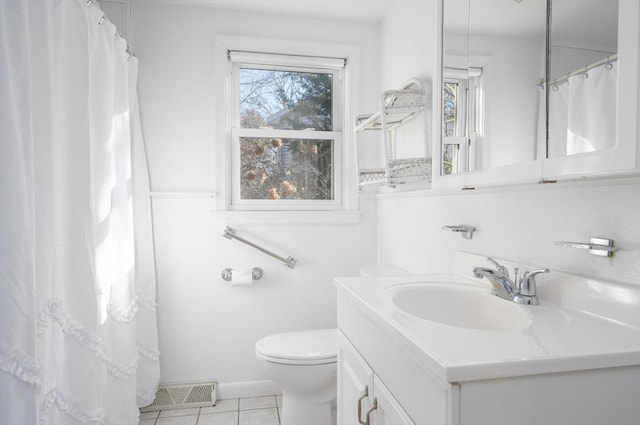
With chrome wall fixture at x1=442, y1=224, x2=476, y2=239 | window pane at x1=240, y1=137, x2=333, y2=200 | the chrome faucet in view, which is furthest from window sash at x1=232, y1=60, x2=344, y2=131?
the chrome faucet

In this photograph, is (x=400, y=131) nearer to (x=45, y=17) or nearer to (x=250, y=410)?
(x=45, y=17)

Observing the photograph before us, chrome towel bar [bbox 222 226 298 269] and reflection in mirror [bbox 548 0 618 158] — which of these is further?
chrome towel bar [bbox 222 226 298 269]

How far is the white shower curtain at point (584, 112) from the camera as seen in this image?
0.68 meters

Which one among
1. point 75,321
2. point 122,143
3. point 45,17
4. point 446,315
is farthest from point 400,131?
point 75,321

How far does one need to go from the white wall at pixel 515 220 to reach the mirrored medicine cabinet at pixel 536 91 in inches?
6.4

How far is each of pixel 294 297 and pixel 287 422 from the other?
26.6 inches

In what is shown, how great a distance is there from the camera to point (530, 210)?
108 cm

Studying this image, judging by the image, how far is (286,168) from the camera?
2.27 m

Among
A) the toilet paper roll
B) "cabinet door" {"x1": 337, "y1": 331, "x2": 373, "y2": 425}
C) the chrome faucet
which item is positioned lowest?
"cabinet door" {"x1": 337, "y1": 331, "x2": 373, "y2": 425}

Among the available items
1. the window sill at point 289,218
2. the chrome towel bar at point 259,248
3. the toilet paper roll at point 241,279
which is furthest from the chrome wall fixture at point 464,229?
the toilet paper roll at point 241,279

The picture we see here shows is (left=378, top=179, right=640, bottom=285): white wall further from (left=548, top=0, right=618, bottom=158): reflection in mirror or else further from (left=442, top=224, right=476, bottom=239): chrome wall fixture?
(left=548, top=0, right=618, bottom=158): reflection in mirror

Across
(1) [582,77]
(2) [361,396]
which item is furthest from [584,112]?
(2) [361,396]

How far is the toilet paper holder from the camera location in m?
2.08

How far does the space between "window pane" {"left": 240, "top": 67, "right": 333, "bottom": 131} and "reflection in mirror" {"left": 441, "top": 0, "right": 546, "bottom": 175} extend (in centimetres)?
111
